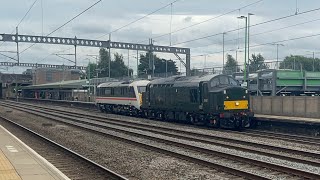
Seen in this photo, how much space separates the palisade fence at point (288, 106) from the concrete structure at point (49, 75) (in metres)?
107

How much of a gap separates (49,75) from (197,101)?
131425 millimetres

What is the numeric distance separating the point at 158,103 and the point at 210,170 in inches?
814

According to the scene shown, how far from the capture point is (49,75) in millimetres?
152250

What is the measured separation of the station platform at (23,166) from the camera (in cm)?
1044

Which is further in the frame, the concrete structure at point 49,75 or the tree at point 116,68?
the concrete structure at point 49,75

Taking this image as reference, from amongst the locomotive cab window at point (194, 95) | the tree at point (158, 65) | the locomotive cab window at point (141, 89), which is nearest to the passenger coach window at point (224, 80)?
the locomotive cab window at point (194, 95)

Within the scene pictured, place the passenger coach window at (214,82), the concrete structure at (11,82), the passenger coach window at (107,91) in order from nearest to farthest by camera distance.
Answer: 1. the passenger coach window at (214,82)
2. the passenger coach window at (107,91)
3. the concrete structure at (11,82)

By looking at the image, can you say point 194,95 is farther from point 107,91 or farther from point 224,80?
point 107,91

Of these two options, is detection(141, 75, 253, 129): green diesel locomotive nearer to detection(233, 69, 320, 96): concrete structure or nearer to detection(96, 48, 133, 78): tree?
detection(233, 69, 320, 96): concrete structure

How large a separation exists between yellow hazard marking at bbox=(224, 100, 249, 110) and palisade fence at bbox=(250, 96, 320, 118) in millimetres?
4464

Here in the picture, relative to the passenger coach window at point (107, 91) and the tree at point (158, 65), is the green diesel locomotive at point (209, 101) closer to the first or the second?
the passenger coach window at point (107, 91)

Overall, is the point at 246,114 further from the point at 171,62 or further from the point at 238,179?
the point at 171,62

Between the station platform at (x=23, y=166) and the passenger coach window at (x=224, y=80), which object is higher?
the passenger coach window at (x=224, y=80)

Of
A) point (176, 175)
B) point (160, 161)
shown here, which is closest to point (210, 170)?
point (176, 175)
